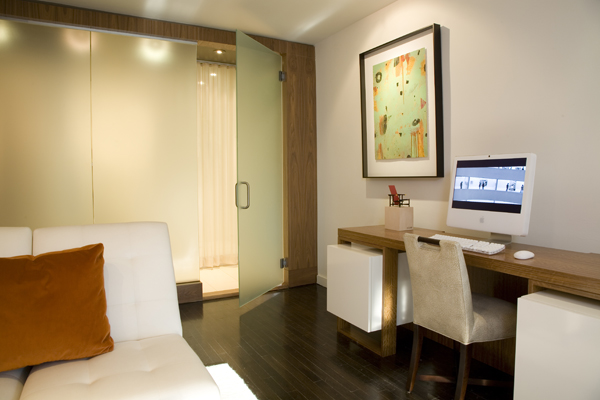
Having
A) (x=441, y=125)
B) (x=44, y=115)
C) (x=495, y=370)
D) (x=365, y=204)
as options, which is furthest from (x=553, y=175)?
(x=44, y=115)

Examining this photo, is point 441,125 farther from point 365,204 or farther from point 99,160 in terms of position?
point 99,160

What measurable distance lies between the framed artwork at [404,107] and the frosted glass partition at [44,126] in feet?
7.79

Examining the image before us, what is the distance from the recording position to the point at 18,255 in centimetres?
165

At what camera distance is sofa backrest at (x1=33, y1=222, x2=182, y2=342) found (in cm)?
174

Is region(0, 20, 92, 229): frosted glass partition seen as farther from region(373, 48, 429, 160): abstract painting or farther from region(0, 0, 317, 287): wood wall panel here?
region(373, 48, 429, 160): abstract painting

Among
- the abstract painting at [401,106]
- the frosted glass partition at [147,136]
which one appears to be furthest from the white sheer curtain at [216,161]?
the abstract painting at [401,106]

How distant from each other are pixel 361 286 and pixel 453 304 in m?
0.78

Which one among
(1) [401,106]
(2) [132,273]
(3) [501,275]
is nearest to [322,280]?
(1) [401,106]

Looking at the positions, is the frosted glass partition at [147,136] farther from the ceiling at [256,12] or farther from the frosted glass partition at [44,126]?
the ceiling at [256,12]

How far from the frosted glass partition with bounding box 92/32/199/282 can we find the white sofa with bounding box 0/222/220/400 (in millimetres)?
1813

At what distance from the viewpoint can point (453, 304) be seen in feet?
6.28

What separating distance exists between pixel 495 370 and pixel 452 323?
786 millimetres

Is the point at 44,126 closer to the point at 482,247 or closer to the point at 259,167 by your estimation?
the point at 259,167

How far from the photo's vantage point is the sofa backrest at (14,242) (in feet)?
5.39
